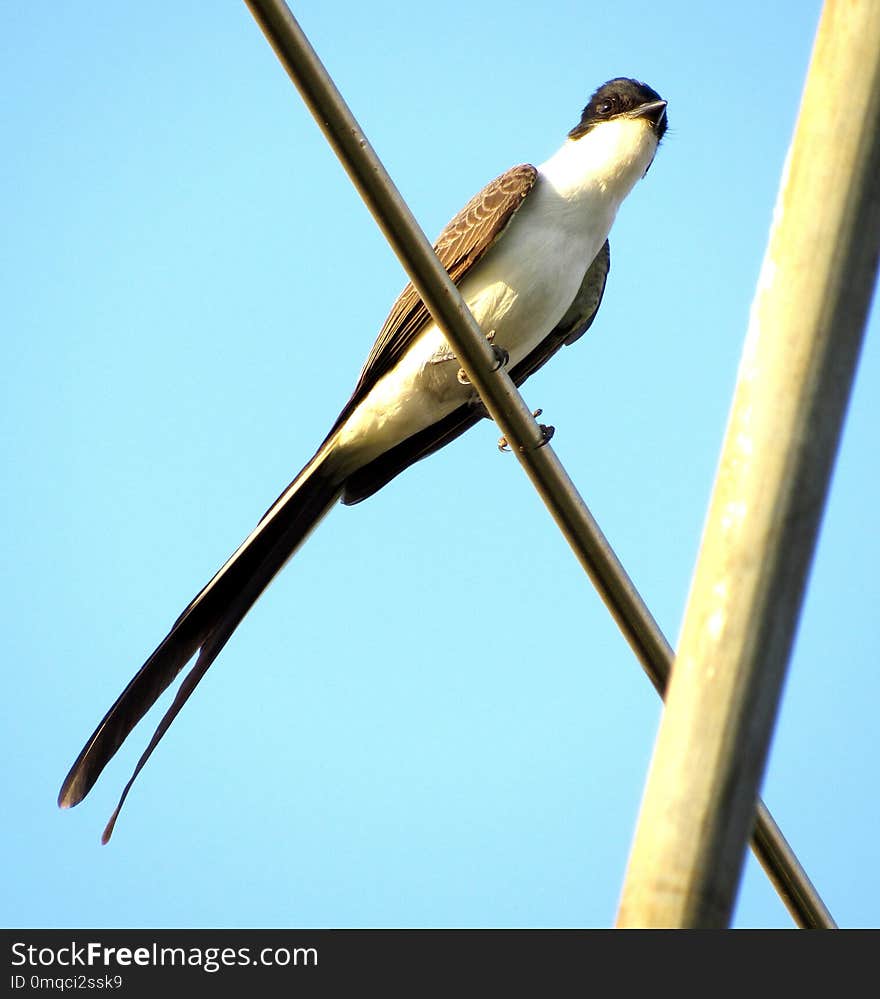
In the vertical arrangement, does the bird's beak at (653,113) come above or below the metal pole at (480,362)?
above

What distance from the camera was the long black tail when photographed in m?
3.29

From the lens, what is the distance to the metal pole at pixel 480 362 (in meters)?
2.09

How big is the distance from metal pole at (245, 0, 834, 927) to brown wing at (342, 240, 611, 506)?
220cm

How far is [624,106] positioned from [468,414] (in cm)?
158

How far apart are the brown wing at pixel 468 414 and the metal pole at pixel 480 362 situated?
2196mm

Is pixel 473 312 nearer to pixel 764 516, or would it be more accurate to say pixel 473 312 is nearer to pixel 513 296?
pixel 513 296

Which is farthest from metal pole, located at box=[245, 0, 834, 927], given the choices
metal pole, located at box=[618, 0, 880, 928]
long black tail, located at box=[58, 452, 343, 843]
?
long black tail, located at box=[58, 452, 343, 843]

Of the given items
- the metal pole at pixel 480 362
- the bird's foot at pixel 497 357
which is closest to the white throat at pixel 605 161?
the bird's foot at pixel 497 357

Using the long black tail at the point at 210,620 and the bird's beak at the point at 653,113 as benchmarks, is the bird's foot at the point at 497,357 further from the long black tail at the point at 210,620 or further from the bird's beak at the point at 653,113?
the bird's beak at the point at 653,113

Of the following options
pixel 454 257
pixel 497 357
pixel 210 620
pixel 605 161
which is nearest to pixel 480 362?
pixel 497 357

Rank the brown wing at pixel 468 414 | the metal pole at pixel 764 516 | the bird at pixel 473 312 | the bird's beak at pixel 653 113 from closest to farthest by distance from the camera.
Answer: the metal pole at pixel 764 516, the bird at pixel 473 312, the brown wing at pixel 468 414, the bird's beak at pixel 653 113

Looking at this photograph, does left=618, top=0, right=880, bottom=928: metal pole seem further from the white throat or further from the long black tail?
the white throat

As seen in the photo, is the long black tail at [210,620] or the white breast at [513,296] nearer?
the long black tail at [210,620]

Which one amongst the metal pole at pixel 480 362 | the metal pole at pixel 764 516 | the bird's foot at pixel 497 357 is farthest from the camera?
the bird's foot at pixel 497 357
